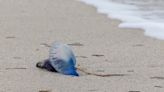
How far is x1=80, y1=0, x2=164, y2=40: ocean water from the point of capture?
6.34 metres

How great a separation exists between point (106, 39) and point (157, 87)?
177 centimetres

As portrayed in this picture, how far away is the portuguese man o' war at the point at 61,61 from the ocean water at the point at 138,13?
1627 millimetres

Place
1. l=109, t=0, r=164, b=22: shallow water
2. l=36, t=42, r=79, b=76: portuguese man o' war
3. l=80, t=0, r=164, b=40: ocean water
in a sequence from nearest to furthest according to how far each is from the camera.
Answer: l=36, t=42, r=79, b=76: portuguese man o' war < l=80, t=0, r=164, b=40: ocean water < l=109, t=0, r=164, b=22: shallow water

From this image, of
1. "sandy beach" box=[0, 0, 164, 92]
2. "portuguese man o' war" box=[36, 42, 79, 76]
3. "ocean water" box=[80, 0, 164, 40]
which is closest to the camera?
"sandy beach" box=[0, 0, 164, 92]

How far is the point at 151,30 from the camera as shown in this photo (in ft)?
20.4

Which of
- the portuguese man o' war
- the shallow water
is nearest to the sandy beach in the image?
the portuguese man o' war

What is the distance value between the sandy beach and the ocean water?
126 millimetres

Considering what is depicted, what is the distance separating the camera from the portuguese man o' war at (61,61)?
435cm

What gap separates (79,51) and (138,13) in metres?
2.60

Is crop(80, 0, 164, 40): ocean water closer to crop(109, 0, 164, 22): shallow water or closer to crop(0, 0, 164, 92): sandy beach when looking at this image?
crop(109, 0, 164, 22): shallow water

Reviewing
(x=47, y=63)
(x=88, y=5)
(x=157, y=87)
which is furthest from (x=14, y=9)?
(x=157, y=87)

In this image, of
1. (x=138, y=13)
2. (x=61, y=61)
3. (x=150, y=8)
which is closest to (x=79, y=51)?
(x=61, y=61)

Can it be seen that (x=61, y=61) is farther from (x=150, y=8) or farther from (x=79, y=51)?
(x=150, y=8)

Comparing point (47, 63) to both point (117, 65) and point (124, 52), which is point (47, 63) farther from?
point (124, 52)
